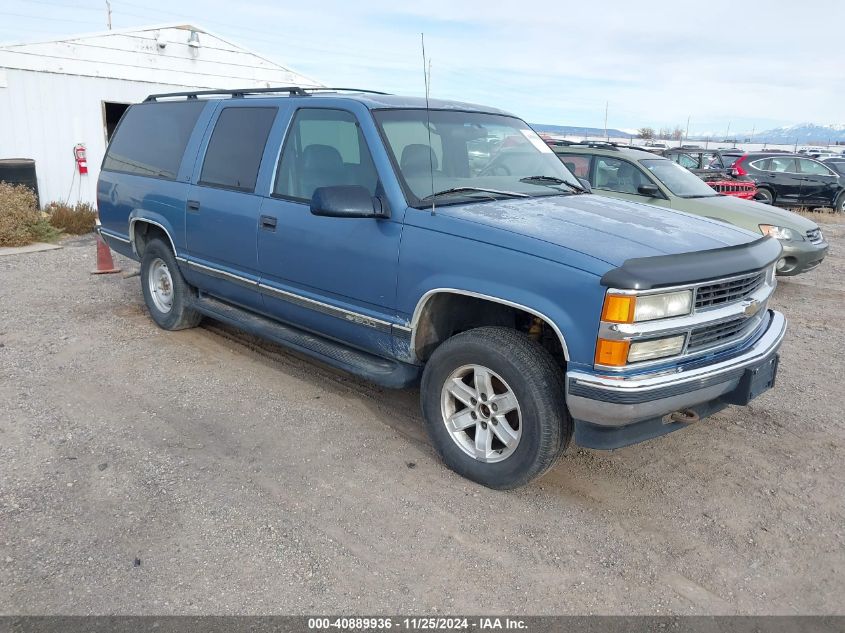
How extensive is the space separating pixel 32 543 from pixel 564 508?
100 inches

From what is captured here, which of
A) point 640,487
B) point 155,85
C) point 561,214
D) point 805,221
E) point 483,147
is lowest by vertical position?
point 640,487

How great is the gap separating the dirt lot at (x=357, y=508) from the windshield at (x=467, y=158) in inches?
61.3

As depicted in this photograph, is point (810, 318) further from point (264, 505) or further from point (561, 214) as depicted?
point (264, 505)

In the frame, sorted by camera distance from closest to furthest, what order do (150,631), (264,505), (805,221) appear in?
1. (150,631)
2. (264,505)
3. (805,221)

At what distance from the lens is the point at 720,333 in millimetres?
3377

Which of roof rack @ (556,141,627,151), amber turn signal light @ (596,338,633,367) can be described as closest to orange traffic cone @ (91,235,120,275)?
roof rack @ (556,141,627,151)

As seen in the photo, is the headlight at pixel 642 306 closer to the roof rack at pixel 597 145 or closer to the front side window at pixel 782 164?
the roof rack at pixel 597 145

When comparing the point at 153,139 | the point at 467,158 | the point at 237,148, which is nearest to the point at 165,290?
the point at 153,139

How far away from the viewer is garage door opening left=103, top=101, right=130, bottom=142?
12.9 metres

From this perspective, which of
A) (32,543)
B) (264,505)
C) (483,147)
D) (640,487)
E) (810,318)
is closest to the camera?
(32,543)

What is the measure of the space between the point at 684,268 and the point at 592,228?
0.58 m

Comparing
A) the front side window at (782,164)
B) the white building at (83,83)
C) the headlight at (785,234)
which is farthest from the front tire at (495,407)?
the front side window at (782,164)

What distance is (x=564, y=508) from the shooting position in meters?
3.48

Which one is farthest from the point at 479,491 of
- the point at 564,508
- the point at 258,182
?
the point at 258,182
